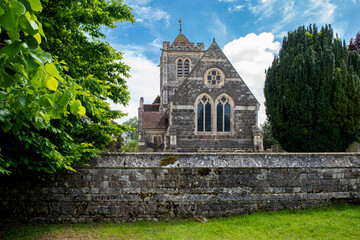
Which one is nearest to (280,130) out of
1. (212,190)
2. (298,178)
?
(298,178)

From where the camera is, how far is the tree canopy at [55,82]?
7.23 ft

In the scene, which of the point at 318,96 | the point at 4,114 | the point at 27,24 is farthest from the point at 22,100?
the point at 318,96

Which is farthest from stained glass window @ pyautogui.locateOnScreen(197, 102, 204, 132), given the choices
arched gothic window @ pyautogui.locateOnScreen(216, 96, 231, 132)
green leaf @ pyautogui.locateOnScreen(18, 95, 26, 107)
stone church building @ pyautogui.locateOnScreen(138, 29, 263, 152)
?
green leaf @ pyautogui.locateOnScreen(18, 95, 26, 107)

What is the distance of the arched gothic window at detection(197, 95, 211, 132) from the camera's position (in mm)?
19172

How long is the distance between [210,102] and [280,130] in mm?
5226

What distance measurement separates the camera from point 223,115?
19312mm

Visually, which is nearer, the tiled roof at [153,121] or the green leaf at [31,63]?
the green leaf at [31,63]

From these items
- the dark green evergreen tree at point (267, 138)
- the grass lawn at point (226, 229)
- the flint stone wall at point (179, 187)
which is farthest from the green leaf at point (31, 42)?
the dark green evergreen tree at point (267, 138)

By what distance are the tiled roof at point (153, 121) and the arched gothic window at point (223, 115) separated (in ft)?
18.6

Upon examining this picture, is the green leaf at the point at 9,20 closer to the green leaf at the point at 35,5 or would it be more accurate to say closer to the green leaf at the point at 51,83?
the green leaf at the point at 35,5

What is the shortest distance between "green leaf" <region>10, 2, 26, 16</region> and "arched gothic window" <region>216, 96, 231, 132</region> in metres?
17.8

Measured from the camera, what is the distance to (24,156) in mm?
5637

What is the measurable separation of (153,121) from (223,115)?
731 cm

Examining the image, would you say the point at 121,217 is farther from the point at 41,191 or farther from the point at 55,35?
the point at 55,35
